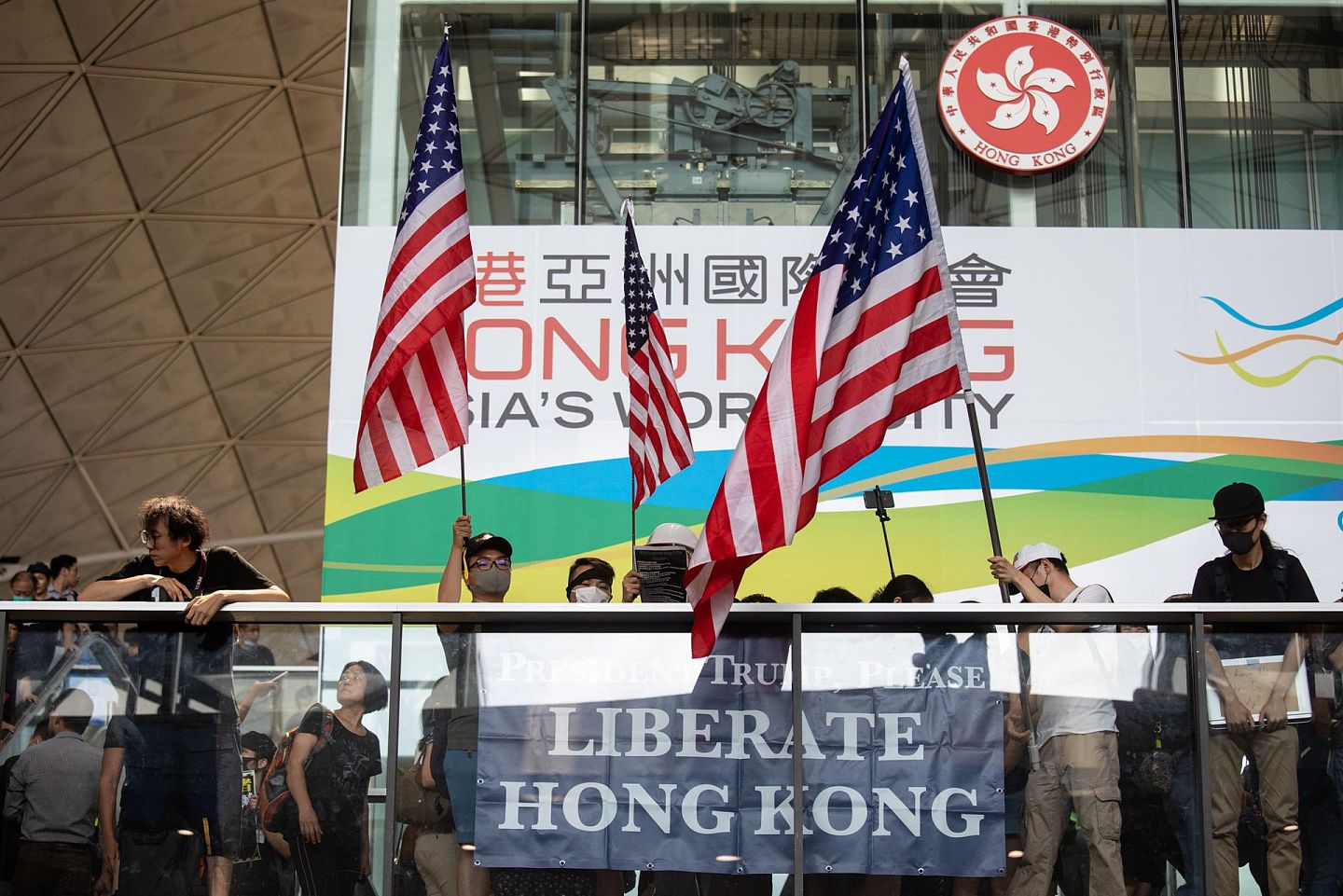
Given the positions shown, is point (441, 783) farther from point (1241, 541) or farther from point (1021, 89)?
point (1021, 89)

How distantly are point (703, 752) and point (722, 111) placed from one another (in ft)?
29.3

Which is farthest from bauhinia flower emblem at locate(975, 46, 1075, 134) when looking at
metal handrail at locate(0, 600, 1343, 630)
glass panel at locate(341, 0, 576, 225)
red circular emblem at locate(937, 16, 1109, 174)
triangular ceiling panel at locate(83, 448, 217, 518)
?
triangular ceiling panel at locate(83, 448, 217, 518)

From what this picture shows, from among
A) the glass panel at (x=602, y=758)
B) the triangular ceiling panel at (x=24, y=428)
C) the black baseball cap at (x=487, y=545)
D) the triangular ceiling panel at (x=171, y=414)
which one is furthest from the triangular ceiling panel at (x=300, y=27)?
the glass panel at (x=602, y=758)

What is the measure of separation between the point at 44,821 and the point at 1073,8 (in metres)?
12.1

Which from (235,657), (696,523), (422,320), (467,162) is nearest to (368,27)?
(467,162)

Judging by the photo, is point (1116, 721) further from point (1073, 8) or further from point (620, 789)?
point (1073, 8)

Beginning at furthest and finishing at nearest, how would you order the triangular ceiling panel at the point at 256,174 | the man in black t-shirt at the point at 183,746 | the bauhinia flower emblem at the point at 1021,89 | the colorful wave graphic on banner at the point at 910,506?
the triangular ceiling panel at the point at 256,174 < the bauhinia flower emblem at the point at 1021,89 < the colorful wave graphic on banner at the point at 910,506 < the man in black t-shirt at the point at 183,746

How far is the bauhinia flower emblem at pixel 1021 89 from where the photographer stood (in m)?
14.9

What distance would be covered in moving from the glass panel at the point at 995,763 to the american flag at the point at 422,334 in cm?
292

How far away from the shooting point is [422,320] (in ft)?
30.2

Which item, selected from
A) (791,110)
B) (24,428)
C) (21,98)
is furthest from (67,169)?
(791,110)

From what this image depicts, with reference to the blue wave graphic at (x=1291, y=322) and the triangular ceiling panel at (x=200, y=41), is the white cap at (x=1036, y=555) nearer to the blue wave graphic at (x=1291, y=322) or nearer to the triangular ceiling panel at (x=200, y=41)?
the blue wave graphic at (x=1291, y=322)

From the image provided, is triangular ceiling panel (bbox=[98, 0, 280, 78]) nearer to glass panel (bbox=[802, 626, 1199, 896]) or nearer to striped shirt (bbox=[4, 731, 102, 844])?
striped shirt (bbox=[4, 731, 102, 844])

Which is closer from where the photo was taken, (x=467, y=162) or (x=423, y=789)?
(x=423, y=789)
